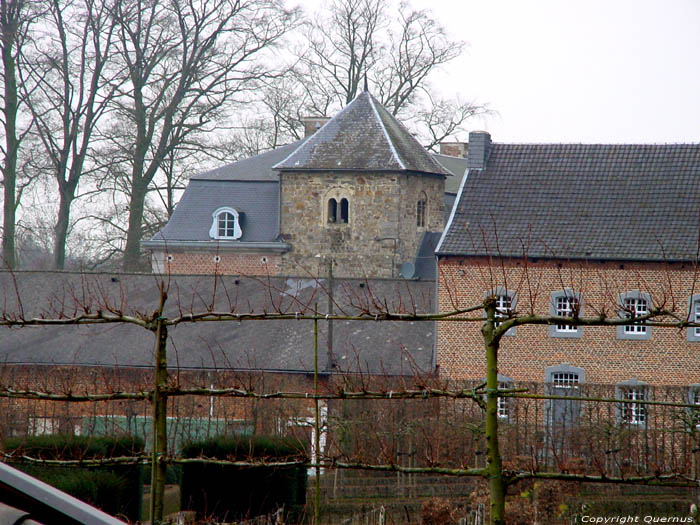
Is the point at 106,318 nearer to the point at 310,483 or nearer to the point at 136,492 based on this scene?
the point at 136,492

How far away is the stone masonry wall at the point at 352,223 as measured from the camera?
34531 millimetres

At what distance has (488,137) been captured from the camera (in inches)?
1064

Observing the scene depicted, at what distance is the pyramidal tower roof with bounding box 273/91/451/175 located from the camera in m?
34.4

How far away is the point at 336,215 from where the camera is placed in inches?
1382

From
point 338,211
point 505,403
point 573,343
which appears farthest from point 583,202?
point 338,211

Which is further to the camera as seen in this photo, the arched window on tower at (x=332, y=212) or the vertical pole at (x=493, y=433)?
the arched window on tower at (x=332, y=212)

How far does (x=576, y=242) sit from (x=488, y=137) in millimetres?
3935

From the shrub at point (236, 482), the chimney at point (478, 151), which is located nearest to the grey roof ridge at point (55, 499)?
the shrub at point (236, 482)

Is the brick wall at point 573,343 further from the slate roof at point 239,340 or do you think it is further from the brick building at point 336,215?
the brick building at point 336,215

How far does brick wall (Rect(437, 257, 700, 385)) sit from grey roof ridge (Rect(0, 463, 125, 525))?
70.5ft

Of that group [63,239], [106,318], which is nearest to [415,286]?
[63,239]

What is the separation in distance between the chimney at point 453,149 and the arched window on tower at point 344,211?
35.0 ft

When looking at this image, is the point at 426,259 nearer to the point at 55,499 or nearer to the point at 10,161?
the point at 10,161

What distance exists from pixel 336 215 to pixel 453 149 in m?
12.1
